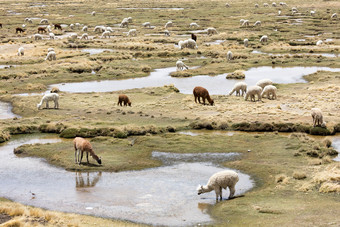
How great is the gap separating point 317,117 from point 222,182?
1419 cm

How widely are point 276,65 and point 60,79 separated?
26.0 m

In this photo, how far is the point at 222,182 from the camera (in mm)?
22172

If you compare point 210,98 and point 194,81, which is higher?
point 194,81


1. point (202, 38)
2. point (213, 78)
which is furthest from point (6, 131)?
point (202, 38)

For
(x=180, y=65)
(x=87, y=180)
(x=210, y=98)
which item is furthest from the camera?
(x=180, y=65)

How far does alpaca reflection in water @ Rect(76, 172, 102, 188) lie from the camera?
83.2 feet

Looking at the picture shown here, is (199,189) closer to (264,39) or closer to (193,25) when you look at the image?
(264,39)

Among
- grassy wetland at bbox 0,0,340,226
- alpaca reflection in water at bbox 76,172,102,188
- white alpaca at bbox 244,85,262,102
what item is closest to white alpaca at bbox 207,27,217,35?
grassy wetland at bbox 0,0,340,226

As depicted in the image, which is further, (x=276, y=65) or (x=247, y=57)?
(x=247, y=57)

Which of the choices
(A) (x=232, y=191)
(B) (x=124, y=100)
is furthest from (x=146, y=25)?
(A) (x=232, y=191)

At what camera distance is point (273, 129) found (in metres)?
35.4

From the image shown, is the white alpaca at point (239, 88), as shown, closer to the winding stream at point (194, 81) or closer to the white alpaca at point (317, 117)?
the winding stream at point (194, 81)

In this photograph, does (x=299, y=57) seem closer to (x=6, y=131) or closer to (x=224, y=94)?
(x=224, y=94)

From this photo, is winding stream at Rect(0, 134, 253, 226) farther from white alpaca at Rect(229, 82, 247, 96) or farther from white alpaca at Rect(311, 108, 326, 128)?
white alpaca at Rect(229, 82, 247, 96)
